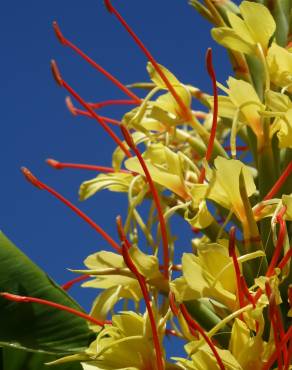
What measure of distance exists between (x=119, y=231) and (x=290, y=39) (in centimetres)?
52

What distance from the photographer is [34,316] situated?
1371 millimetres

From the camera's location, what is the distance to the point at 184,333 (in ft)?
4.25

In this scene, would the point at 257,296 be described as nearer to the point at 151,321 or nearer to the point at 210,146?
the point at 151,321

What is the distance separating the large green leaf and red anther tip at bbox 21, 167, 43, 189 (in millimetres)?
101

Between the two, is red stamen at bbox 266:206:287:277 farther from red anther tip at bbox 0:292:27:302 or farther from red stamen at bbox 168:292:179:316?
red anther tip at bbox 0:292:27:302

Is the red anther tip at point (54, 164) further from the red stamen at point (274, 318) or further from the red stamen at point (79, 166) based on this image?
the red stamen at point (274, 318)

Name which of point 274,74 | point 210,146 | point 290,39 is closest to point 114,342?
point 210,146

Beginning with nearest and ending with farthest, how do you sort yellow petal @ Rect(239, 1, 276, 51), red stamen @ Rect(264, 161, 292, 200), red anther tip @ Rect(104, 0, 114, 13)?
1. red stamen @ Rect(264, 161, 292, 200)
2. yellow petal @ Rect(239, 1, 276, 51)
3. red anther tip @ Rect(104, 0, 114, 13)

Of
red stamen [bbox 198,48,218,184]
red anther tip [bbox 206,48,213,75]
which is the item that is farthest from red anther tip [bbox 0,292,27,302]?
red anther tip [bbox 206,48,213,75]

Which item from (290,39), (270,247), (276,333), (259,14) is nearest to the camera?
(276,333)

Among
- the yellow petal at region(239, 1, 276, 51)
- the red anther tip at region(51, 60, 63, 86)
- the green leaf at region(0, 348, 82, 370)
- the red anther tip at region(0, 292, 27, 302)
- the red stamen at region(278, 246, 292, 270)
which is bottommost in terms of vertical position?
the red stamen at region(278, 246, 292, 270)

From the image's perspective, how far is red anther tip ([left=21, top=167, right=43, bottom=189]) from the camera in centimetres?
141

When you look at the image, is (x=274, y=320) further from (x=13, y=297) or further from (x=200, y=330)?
(x=13, y=297)

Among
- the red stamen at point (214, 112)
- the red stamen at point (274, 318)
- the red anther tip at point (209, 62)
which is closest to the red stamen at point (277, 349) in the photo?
the red stamen at point (274, 318)
